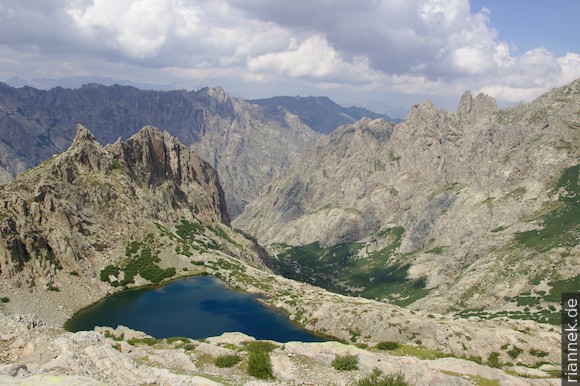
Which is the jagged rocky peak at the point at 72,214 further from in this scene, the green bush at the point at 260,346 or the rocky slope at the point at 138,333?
the green bush at the point at 260,346

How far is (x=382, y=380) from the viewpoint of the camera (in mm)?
29484

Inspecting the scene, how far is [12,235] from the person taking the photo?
88.7 m

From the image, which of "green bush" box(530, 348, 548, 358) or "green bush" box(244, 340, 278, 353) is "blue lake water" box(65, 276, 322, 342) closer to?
"green bush" box(244, 340, 278, 353)

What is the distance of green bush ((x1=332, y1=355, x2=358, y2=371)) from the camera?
3431 centimetres

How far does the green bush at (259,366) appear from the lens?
106ft

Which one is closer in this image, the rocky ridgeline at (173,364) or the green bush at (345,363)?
the rocky ridgeline at (173,364)

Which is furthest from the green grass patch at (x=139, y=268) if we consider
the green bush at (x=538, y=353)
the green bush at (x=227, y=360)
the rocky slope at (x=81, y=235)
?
the green bush at (x=538, y=353)

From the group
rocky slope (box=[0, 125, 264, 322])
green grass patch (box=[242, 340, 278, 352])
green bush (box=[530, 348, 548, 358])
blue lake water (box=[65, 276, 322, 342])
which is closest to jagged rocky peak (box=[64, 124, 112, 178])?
rocky slope (box=[0, 125, 264, 322])

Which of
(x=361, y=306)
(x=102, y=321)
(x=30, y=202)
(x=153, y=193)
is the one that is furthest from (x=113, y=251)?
(x=361, y=306)

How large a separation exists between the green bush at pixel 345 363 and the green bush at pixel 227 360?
8.27 meters

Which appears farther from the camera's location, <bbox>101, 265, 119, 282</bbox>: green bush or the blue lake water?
<bbox>101, 265, 119, 282</bbox>: green bush

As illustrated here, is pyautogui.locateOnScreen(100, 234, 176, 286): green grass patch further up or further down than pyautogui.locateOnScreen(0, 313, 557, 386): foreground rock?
further down

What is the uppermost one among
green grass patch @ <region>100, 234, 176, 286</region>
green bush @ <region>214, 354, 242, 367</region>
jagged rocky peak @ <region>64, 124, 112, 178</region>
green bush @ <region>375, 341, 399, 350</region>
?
jagged rocky peak @ <region>64, 124, 112, 178</region>

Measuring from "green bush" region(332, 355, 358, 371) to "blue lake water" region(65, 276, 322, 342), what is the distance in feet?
122
